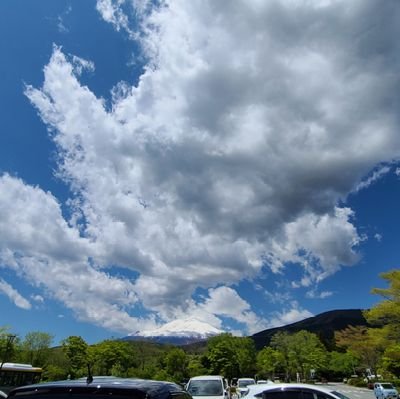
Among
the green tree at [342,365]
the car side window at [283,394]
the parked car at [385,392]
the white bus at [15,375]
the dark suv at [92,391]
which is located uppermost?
the green tree at [342,365]

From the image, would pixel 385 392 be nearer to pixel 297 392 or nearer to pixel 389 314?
pixel 389 314

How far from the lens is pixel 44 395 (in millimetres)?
3422

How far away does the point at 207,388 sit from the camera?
17531 mm

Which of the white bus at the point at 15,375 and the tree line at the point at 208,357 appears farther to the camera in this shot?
the tree line at the point at 208,357

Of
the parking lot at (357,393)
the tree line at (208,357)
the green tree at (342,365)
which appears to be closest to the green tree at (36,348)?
the tree line at (208,357)

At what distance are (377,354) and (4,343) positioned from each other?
55986mm

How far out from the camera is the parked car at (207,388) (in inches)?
677

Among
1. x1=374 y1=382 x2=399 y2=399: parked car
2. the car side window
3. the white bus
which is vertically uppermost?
the white bus

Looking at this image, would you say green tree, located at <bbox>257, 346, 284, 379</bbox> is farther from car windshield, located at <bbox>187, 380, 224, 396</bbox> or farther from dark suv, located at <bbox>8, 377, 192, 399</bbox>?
dark suv, located at <bbox>8, 377, 192, 399</bbox>

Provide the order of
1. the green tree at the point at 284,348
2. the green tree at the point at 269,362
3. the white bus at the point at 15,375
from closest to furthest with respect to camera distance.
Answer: the white bus at the point at 15,375 → the green tree at the point at 284,348 → the green tree at the point at 269,362

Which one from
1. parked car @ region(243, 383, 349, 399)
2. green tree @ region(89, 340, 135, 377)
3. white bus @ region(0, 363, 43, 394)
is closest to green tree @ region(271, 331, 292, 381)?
green tree @ region(89, 340, 135, 377)

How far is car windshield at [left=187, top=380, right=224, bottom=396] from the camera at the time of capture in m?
17.3

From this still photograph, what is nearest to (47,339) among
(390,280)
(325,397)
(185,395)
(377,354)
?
(377,354)

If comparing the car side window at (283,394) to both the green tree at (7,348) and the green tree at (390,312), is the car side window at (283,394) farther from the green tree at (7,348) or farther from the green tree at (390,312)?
the green tree at (7,348)
